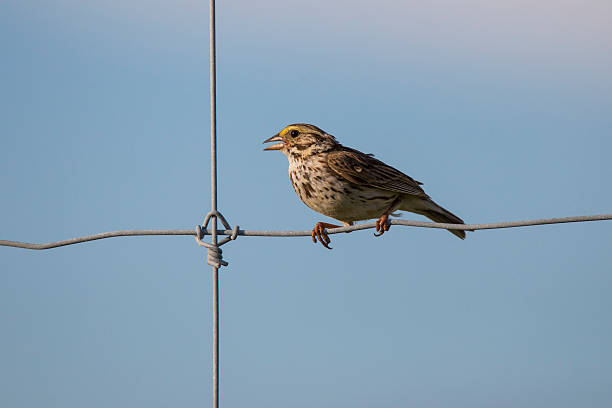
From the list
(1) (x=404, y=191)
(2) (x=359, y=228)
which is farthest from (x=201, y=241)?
(1) (x=404, y=191)

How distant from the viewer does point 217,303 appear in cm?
496

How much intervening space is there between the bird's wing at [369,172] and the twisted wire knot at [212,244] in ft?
8.50

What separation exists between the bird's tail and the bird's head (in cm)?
125

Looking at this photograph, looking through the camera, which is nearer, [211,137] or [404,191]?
[211,137]

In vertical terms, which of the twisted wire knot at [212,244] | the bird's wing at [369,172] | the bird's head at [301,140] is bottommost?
the twisted wire knot at [212,244]

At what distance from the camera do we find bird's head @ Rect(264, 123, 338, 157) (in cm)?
827

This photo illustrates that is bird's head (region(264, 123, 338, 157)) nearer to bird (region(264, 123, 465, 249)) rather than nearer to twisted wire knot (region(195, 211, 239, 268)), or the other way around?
bird (region(264, 123, 465, 249))

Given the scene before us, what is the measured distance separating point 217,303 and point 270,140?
12.6 ft

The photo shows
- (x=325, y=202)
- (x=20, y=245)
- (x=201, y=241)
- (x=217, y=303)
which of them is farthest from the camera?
(x=325, y=202)

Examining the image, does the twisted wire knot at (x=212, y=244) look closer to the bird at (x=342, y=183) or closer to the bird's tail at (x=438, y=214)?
the bird at (x=342, y=183)

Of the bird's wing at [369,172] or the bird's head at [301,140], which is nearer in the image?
the bird's wing at [369,172]

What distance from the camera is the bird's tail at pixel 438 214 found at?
8.47m

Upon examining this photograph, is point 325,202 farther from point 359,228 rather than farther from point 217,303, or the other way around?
point 217,303

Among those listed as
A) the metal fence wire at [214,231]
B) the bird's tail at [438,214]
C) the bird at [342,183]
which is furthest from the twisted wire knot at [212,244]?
the bird's tail at [438,214]
